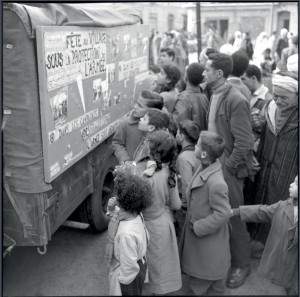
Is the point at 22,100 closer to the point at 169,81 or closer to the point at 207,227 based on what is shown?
the point at 207,227

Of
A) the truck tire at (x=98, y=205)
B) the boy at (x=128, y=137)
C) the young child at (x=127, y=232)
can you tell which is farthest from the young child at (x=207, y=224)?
the truck tire at (x=98, y=205)

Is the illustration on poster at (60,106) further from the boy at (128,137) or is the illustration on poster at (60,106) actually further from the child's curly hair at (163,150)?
the boy at (128,137)

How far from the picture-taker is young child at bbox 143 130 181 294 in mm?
3043

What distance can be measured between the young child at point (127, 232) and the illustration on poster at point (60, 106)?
681mm

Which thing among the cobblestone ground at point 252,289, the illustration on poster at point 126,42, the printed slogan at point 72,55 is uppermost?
the illustration on poster at point 126,42

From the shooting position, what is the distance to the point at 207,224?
3109 mm

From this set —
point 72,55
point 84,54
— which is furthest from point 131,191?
point 84,54

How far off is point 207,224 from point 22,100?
1.56 m

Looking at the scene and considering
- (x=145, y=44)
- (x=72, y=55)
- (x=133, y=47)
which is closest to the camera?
(x=72, y=55)

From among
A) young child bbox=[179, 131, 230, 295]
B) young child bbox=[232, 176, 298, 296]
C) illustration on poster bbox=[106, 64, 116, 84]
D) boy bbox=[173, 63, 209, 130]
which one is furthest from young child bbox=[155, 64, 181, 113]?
young child bbox=[232, 176, 298, 296]

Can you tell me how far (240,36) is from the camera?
1531 cm

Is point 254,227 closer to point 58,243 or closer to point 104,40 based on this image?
point 58,243

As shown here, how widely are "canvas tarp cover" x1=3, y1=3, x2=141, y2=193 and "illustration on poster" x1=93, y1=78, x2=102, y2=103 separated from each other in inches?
35.6

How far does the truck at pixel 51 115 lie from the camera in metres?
2.81
